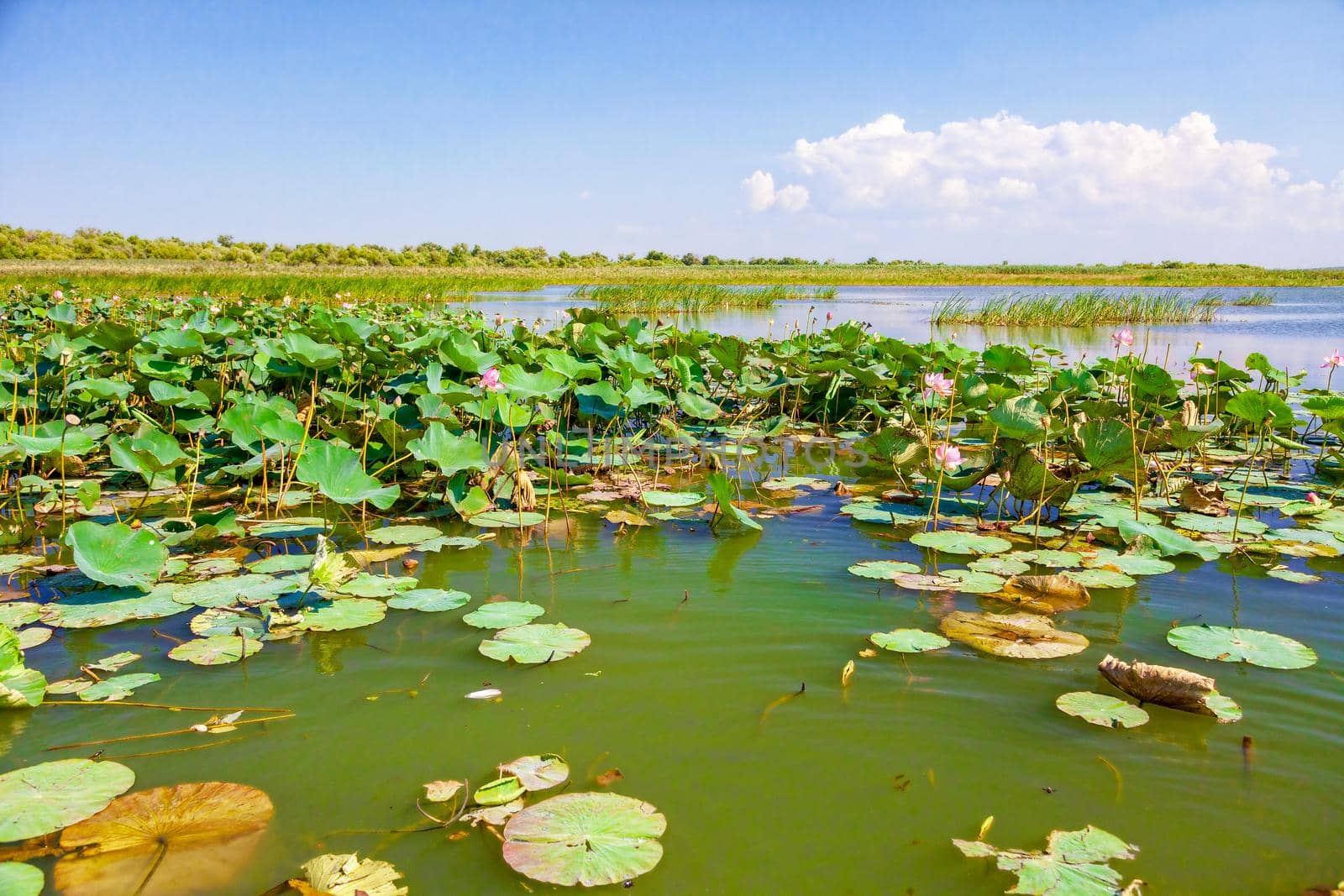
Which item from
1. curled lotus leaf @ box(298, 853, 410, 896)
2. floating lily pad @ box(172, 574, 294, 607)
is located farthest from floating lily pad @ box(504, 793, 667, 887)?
floating lily pad @ box(172, 574, 294, 607)

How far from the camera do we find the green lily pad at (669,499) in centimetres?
362

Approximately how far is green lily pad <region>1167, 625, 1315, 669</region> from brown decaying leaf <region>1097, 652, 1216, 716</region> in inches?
14.2

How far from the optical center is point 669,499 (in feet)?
12.0

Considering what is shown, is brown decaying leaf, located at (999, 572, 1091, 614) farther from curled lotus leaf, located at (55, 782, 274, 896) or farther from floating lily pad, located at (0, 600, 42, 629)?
floating lily pad, located at (0, 600, 42, 629)

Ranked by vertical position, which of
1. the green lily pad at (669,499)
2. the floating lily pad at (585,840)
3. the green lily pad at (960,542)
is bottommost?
the floating lily pad at (585,840)

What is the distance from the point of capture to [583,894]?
134 centimetres

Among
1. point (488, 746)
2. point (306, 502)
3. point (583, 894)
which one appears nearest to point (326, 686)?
point (488, 746)

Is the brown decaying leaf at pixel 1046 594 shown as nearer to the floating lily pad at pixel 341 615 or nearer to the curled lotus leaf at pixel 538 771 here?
the curled lotus leaf at pixel 538 771

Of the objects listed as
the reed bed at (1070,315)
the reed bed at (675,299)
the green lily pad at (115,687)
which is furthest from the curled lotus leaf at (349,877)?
the reed bed at (1070,315)

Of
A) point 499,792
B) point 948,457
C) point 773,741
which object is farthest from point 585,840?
point 948,457

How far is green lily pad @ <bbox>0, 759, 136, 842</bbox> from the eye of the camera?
4.68ft

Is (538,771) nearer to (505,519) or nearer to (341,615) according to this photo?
(341,615)

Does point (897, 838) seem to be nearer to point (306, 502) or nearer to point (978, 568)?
point (978, 568)

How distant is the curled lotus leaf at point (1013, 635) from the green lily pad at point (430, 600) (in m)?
1.45
